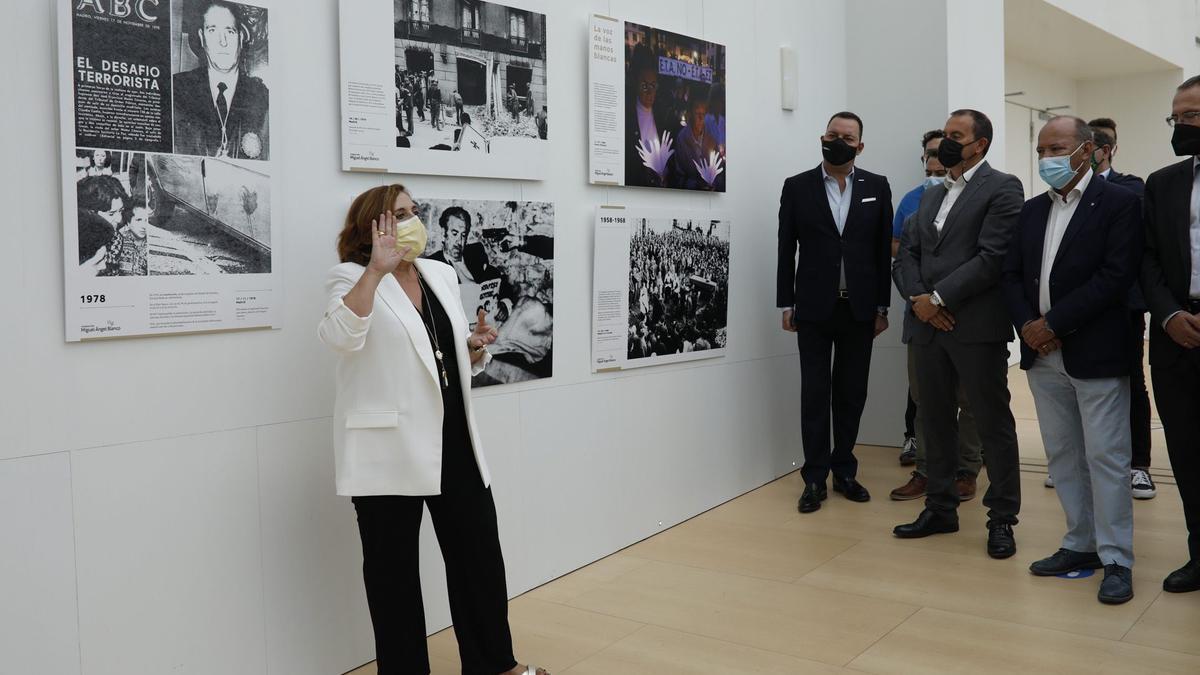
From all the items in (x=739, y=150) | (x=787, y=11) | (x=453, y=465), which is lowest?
(x=453, y=465)

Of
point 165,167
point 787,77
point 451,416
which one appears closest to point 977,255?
point 787,77

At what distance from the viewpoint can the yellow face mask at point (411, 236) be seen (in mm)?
3131

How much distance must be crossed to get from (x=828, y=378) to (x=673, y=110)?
1.79 m

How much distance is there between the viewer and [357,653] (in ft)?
12.1

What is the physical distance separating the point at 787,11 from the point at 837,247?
183 centimetres

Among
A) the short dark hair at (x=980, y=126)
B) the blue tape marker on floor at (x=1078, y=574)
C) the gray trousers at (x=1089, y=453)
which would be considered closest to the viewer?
the gray trousers at (x=1089, y=453)

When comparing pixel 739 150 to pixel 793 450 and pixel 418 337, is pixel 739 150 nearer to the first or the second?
pixel 793 450

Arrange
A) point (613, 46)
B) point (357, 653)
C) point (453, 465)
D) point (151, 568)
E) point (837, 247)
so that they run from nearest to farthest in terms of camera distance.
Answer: point (151, 568) → point (453, 465) → point (357, 653) → point (613, 46) → point (837, 247)

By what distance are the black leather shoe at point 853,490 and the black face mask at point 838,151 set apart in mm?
1833

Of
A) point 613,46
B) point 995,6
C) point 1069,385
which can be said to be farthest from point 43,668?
point 995,6

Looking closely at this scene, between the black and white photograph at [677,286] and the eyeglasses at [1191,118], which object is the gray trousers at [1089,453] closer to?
the eyeglasses at [1191,118]

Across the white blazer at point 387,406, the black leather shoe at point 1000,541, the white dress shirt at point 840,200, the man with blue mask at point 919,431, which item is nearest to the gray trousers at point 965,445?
the man with blue mask at point 919,431

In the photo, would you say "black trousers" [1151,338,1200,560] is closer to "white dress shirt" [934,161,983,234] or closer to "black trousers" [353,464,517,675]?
"white dress shirt" [934,161,983,234]

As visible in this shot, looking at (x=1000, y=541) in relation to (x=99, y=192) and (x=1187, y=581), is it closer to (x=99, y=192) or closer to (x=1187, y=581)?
(x=1187, y=581)
